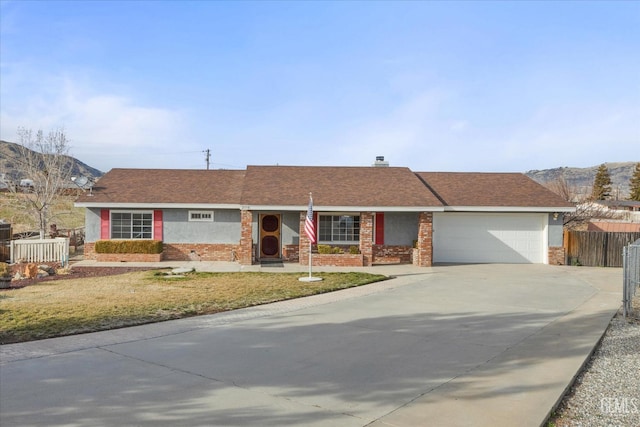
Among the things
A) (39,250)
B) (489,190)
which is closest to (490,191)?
(489,190)

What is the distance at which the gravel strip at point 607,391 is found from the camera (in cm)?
500

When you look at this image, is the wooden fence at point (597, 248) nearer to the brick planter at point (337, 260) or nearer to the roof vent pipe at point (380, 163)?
the brick planter at point (337, 260)

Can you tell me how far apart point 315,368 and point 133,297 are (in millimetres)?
6942

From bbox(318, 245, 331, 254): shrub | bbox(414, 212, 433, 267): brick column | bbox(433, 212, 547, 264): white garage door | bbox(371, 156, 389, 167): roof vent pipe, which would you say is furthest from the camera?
bbox(371, 156, 389, 167): roof vent pipe

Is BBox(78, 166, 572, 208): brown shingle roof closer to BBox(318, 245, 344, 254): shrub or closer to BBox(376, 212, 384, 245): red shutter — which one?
BBox(376, 212, 384, 245): red shutter

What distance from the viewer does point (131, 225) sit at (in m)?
21.2

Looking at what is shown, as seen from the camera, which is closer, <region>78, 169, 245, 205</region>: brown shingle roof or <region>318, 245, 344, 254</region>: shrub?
<region>318, 245, 344, 254</region>: shrub

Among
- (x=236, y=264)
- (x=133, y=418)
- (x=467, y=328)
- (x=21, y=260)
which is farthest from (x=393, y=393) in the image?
(x=21, y=260)

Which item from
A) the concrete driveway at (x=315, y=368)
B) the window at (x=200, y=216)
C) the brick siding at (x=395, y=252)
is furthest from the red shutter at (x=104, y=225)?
the concrete driveway at (x=315, y=368)

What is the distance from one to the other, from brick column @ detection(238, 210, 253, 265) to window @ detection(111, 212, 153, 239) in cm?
444

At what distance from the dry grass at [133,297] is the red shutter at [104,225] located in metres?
5.32

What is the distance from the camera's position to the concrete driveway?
495 centimetres

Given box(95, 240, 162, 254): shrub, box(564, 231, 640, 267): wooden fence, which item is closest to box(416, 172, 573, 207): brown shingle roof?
box(564, 231, 640, 267): wooden fence

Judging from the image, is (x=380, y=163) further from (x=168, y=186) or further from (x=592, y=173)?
(x=592, y=173)
